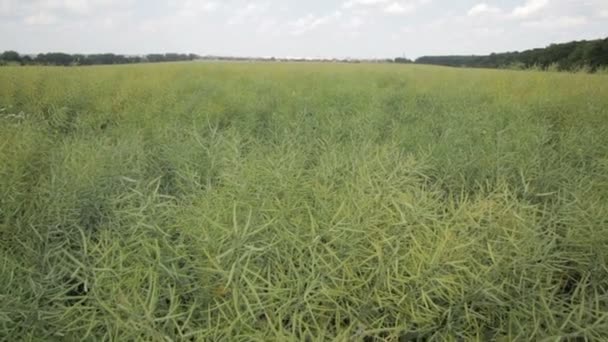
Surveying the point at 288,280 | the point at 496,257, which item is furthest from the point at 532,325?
the point at 288,280

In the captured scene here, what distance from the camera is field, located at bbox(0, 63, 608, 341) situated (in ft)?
3.23

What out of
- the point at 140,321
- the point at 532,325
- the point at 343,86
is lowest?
the point at 532,325

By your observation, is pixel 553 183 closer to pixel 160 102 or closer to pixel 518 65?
pixel 160 102

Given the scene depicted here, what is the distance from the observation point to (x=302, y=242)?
1.11 m

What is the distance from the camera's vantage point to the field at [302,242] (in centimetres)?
99

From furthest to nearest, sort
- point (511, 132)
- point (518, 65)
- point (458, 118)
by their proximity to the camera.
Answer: point (518, 65) < point (458, 118) < point (511, 132)

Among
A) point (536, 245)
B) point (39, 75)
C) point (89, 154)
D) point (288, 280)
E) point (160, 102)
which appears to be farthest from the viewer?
point (39, 75)

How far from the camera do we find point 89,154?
2.12 metres

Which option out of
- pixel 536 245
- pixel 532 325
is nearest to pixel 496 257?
pixel 536 245

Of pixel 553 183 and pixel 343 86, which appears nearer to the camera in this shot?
pixel 553 183

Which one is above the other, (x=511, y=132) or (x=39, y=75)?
(x=39, y=75)

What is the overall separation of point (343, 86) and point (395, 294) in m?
5.14

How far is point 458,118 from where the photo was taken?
402 centimetres

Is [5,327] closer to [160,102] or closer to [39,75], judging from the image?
[160,102]
